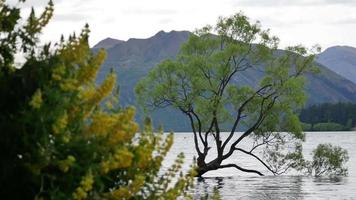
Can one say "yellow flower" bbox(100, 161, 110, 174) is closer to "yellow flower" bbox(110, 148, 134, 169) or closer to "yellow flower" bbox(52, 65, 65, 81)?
"yellow flower" bbox(110, 148, 134, 169)

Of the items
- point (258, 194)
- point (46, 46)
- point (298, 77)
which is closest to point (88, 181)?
point (46, 46)

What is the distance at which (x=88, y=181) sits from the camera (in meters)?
5.14

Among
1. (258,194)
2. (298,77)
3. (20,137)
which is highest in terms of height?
(298,77)

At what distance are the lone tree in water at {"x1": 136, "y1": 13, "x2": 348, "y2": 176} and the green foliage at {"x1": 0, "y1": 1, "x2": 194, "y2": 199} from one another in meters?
44.4

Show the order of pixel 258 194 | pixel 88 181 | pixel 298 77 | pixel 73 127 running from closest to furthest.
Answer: pixel 88 181 < pixel 73 127 < pixel 258 194 < pixel 298 77

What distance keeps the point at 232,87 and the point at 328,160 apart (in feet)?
27.1

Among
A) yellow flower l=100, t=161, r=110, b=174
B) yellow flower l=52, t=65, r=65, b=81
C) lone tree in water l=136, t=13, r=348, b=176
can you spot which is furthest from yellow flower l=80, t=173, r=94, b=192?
lone tree in water l=136, t=13, r=348, b=176

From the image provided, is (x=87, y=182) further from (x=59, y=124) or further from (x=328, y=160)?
(x=328, y=160)

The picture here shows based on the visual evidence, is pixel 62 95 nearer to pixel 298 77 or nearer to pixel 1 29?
pixel 1 29

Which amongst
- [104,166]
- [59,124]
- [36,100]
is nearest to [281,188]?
[104,166]

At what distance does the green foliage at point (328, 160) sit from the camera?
5038 centimetres

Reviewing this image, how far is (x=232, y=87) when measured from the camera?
51938 mm

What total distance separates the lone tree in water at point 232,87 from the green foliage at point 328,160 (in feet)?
3.61

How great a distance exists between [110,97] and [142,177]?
713mm
